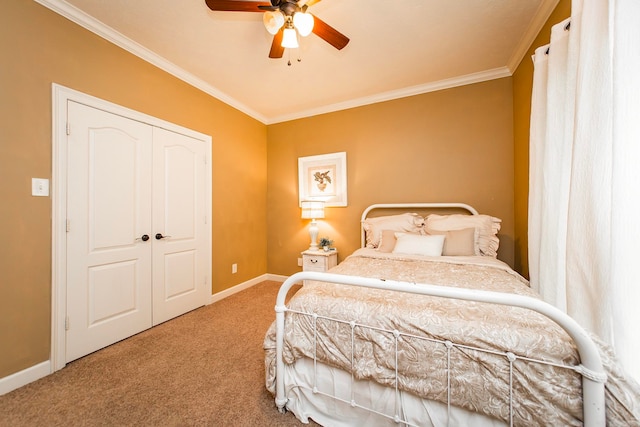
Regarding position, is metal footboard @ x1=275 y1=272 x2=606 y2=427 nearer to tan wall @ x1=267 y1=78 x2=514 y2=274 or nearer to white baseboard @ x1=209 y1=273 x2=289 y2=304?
tan wall @ x1=267 y1=78 x2=514 y2=274

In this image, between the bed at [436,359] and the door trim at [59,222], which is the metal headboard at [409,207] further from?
the door trim at [59,222]

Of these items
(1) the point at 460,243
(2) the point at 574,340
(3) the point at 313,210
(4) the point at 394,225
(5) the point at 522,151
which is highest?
(5) the point at 522,151

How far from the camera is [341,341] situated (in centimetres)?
118

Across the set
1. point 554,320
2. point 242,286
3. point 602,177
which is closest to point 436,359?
point 554,320

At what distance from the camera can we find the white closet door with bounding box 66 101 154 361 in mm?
1838

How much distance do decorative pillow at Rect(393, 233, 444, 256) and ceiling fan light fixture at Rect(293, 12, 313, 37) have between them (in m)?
1.99

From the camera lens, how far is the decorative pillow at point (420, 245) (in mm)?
2293

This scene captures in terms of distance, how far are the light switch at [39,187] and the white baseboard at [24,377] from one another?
47.2 inches

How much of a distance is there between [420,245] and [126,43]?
333 centimetres

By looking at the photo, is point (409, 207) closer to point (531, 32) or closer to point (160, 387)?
point (531, 32)

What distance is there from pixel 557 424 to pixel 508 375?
180 mm

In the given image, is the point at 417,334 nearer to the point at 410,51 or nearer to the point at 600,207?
the point at 600,207

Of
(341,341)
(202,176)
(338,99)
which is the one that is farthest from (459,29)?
(202,176)

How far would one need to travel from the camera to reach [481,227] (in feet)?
7.85
